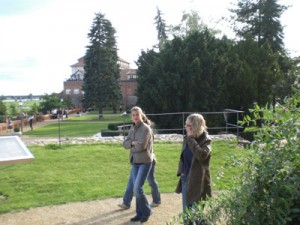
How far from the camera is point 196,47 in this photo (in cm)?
2125

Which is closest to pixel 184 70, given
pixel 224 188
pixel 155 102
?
pixel 155 102

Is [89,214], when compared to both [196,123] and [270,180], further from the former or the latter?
[270,180]

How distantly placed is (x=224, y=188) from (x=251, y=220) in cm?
39

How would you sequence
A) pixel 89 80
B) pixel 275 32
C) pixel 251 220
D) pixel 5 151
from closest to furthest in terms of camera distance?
1. pixel 251 220
2. pixel 5 151
3. pixel 275 32
4. pixel 89 80

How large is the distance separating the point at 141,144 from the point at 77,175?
369 centimetres

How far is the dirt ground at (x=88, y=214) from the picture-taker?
550 cm

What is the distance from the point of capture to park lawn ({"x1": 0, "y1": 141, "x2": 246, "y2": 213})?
22.4 ft

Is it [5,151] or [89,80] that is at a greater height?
[89,80]

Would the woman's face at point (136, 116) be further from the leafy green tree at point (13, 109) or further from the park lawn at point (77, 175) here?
the leafy green tree at point (13, 109)

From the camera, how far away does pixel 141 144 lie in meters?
5.37

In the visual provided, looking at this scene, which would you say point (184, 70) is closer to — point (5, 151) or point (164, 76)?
point (164, 76)

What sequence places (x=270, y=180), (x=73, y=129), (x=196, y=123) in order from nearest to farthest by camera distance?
1. (x=270, y=180)
2. (x=196, y=123)
3. (x=73, y=129)

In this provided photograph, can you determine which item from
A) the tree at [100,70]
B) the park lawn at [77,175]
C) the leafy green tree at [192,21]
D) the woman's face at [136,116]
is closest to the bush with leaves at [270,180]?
the woman's face at [136,116]

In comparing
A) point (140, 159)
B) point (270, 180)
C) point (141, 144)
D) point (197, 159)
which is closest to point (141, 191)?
point (140, 159)
